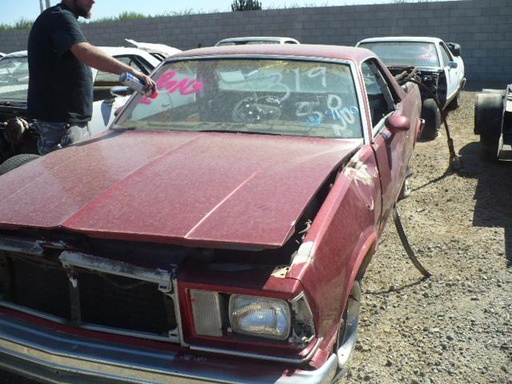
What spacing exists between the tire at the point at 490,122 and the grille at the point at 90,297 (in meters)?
4.90

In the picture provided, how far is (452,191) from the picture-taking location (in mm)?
5453

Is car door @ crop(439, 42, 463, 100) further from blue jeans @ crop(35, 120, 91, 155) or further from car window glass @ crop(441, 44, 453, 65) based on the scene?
blue jeans @ crop(35, 120, 91, 155)

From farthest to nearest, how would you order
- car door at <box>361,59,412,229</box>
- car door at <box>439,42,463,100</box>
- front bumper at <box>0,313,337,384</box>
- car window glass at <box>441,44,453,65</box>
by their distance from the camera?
1. car window glass at <box>441,44,453,65</box>
2. car door at <box>439,42,463,100</box>
3. car door at <box>361,59,412,229</box>
4. front bumper at <box>0,313,337,384</box>

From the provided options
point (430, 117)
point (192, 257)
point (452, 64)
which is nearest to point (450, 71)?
point (452, 64)

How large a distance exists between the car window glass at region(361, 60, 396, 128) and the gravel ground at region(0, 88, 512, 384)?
41.6 inches

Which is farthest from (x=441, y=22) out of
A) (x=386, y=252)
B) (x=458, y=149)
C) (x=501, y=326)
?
(x=501, y=326)

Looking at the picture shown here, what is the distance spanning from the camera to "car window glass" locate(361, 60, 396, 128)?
12.9 feet

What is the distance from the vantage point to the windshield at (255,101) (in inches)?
128

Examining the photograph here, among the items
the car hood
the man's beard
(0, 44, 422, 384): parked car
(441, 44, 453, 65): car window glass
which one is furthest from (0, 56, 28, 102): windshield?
(441, 44, 453, 65): car window glass

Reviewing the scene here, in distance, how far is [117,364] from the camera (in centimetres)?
197

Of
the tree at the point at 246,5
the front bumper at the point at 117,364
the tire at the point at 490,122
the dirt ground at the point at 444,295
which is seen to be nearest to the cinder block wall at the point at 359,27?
the tree at the point at 246,5

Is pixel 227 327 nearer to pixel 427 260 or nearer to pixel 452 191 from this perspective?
pixel 427 260

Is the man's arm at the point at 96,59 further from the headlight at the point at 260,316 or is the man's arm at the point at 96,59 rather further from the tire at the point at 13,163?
the headlight at the point at 260,316

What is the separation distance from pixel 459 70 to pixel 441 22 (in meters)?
5.75
